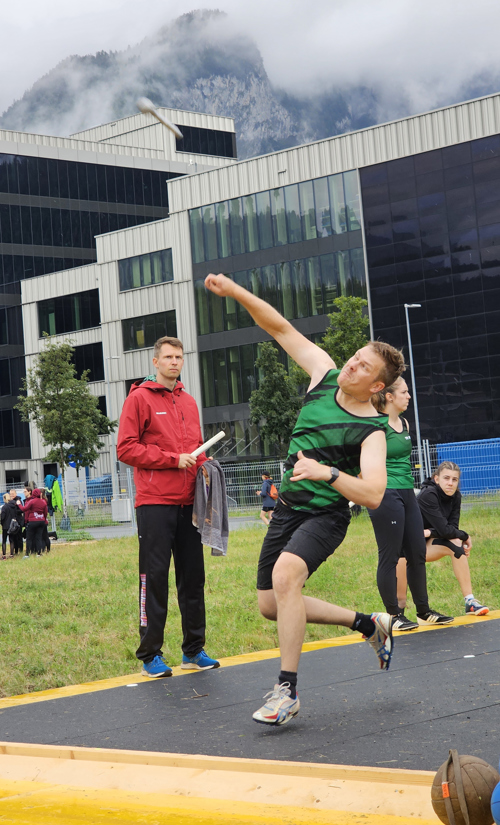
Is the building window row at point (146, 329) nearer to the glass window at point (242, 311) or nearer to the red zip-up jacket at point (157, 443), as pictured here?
the glass window at point (242, 311)

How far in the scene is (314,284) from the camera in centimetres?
4997

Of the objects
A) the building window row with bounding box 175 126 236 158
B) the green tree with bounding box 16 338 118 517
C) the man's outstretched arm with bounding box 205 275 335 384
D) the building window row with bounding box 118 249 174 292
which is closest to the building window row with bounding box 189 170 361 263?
the building window row with bounding box 118 249 174 292

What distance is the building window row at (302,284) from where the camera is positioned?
49.1 m

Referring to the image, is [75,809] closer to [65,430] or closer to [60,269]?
[65,430]

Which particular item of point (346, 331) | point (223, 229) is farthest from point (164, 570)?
point (223, 229)

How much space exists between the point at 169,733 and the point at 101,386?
58.5 m

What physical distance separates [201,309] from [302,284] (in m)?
6.81

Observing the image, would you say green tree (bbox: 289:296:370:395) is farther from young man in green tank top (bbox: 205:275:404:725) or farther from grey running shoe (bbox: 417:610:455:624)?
young man in green tank top (bbox: 205:275:404:725)

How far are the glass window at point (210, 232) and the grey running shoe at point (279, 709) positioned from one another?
50.3 metres

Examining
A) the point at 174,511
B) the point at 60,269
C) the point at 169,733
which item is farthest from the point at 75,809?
the point at 60,269

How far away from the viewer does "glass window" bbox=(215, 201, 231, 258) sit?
53.1 meters

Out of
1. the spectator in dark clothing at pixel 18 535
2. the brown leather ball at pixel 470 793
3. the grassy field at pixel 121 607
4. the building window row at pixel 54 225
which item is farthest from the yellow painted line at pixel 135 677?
the building window row at pixel 54 225

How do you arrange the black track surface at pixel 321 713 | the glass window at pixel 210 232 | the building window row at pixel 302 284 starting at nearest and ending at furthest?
the black track surface at pixel 321 713 < the building window row at pixel 302 284 < the glass window at pixel 210 232

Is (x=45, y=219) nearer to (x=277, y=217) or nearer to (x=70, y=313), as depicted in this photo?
(x=70, y=313)
